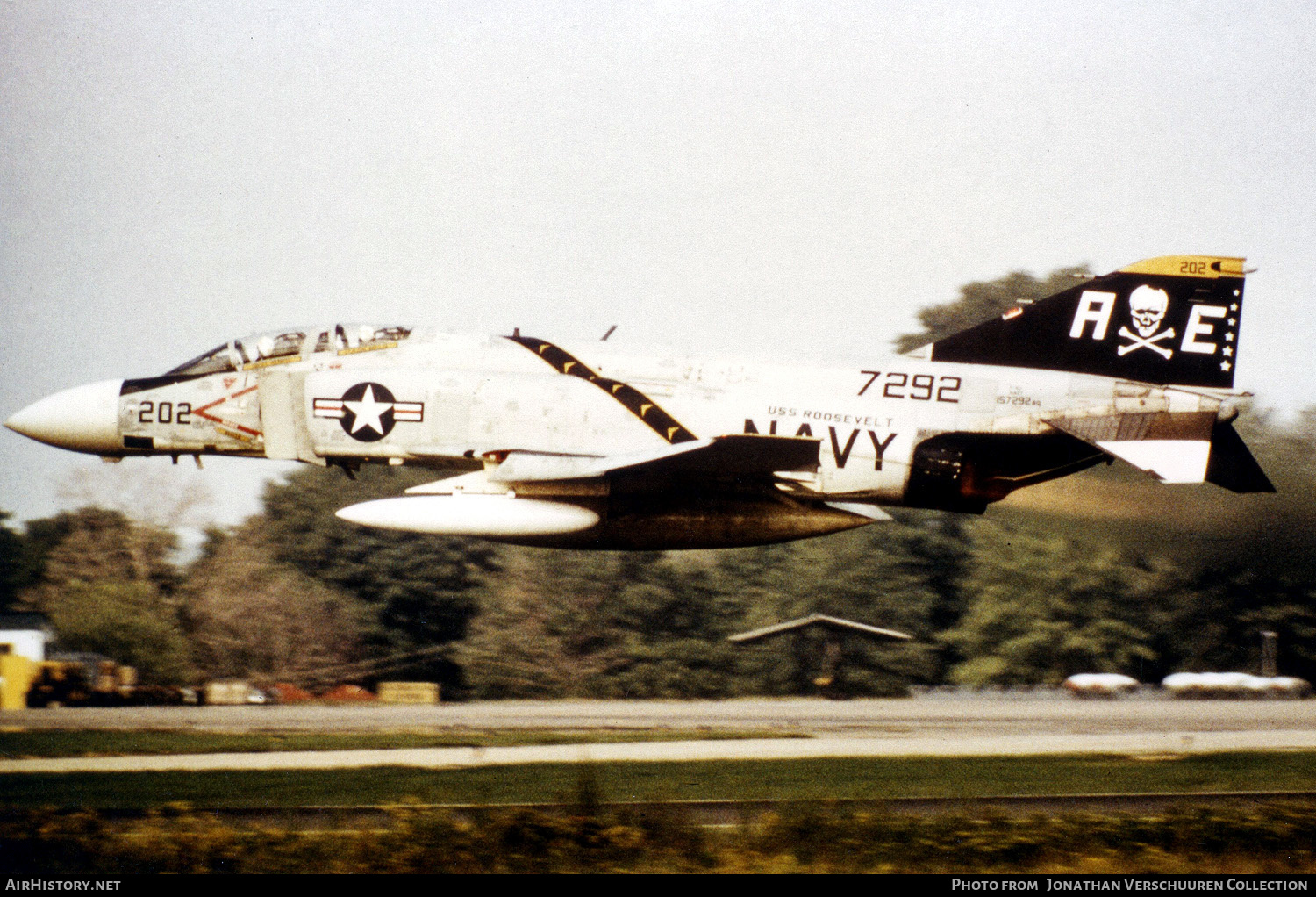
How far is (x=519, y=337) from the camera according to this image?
47.2 ft

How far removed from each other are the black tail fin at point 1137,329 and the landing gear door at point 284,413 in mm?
7169

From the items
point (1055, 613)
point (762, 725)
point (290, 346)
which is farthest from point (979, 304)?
point (290, 346)

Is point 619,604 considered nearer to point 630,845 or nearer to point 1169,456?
point 1169,456

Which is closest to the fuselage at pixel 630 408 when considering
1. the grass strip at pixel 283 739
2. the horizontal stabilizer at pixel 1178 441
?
the horizontal stabilizer at pixel 1178 441

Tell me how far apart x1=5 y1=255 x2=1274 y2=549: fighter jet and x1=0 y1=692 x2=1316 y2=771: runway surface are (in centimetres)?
354

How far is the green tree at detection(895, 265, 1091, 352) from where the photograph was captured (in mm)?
36188

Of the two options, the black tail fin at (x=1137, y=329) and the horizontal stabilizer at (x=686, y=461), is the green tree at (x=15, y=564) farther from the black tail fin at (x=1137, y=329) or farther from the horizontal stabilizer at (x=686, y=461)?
the black tail fin at (x=1137, y=329)

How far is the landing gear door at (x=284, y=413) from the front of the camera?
556 inches

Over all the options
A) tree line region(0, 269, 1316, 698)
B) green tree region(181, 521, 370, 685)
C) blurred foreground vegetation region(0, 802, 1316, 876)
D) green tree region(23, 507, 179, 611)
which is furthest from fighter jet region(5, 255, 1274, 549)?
green tree region(181, 521, 370, 685)

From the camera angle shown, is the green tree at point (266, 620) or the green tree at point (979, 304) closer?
the green tree at point (266, 620)

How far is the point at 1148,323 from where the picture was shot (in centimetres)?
1420

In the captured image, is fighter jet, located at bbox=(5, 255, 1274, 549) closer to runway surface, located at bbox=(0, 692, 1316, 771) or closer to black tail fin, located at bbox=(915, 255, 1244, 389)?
black tail fin, located at bbox=(915, 255, 1244, 389)

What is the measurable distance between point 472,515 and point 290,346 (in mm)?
3127

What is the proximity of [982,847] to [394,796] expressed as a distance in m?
5.78
